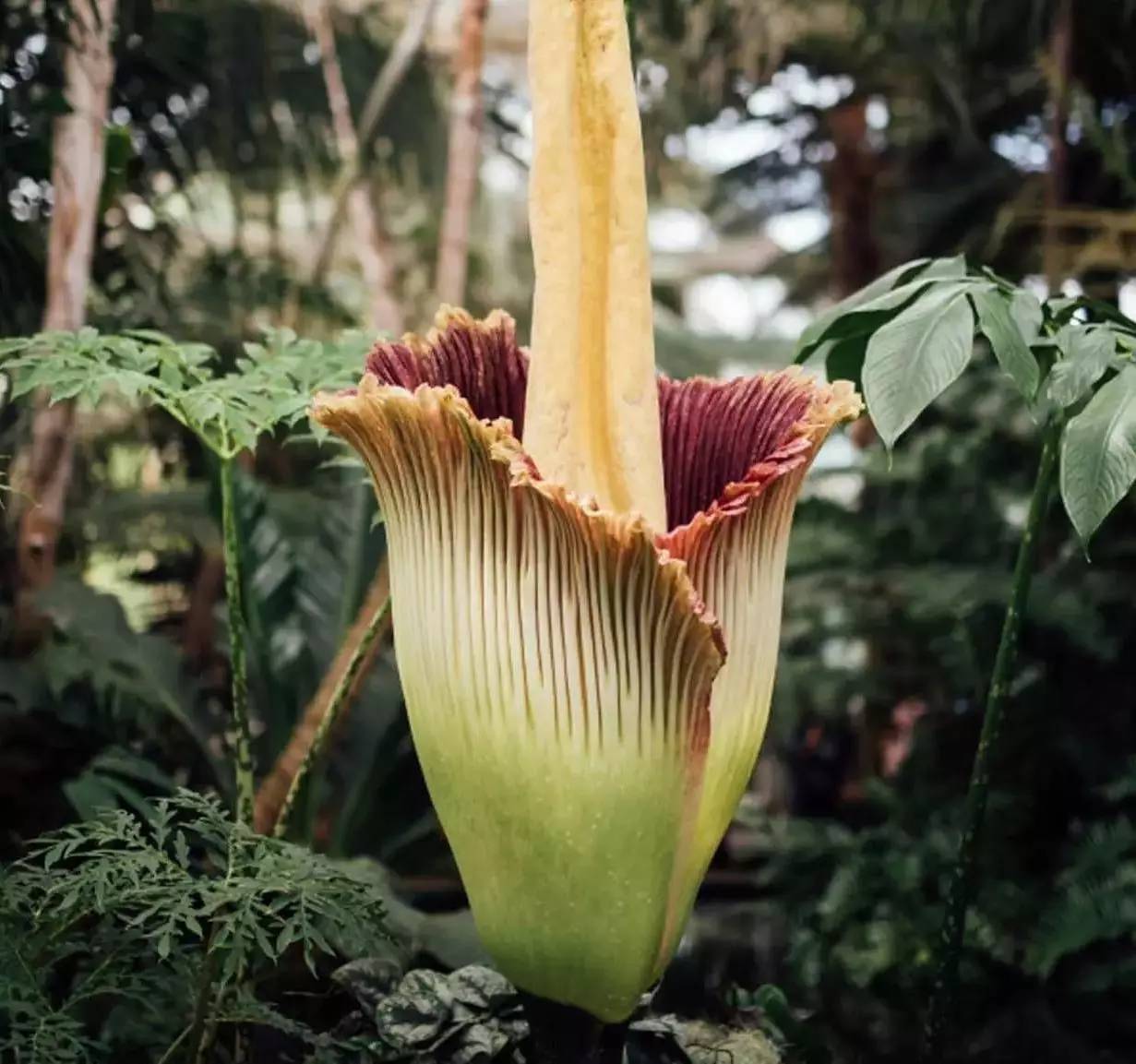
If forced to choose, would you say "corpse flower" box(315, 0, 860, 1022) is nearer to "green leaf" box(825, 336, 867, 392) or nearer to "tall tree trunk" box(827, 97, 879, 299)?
"green leaf" box(825, 336, 867, 392)

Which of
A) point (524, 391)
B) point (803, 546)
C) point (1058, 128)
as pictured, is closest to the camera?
point (524, 391)

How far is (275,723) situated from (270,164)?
154 cm

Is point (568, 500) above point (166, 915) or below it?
above

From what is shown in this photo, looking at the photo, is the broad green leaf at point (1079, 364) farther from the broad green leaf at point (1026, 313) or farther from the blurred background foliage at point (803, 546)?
the blurred background foliage at point (803, 546)

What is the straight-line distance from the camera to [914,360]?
0.85 metres

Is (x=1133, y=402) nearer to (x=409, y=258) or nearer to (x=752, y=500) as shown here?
(x=752, y=500)

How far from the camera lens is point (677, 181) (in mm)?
4754

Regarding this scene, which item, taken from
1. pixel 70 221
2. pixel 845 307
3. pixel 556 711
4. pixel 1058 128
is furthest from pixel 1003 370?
pixel 1058 128

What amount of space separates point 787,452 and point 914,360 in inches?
7.0

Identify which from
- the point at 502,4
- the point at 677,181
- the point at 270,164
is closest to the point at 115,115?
the point at 270,164

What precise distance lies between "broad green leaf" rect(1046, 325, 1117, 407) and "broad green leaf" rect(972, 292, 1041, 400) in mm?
16

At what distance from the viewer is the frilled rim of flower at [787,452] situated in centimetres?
68

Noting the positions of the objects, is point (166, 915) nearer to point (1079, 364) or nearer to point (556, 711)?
point (556, 711)

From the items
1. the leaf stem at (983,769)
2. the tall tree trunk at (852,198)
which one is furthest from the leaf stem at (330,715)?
the tall tree trunk at (852,198)
